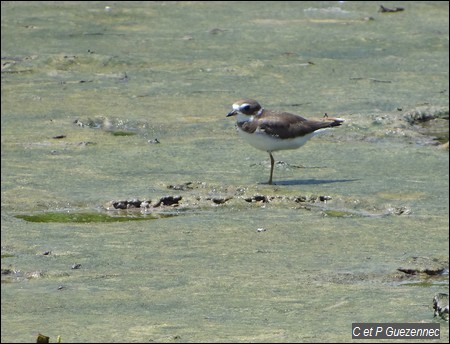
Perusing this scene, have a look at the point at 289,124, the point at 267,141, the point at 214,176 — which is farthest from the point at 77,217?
the point at 289,124

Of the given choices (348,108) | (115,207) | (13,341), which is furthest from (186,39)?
(13,341)

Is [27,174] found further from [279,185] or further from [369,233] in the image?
[369,233]

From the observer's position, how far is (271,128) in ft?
25.7

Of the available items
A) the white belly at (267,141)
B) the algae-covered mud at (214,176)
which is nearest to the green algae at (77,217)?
the algae-covered mud at (214,176)

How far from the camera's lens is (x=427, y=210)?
6.88 meters

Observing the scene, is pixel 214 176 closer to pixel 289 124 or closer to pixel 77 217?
pixel 289 124

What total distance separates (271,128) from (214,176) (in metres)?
0.53

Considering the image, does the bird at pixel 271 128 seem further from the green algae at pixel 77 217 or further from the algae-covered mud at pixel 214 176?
the green algae at pixel 77 217

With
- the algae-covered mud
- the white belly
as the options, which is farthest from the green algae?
the white belly

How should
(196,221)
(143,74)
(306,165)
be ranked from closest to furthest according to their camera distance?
(196,221), (306,165), (143,74)

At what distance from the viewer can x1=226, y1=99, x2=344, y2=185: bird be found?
7.84 meters

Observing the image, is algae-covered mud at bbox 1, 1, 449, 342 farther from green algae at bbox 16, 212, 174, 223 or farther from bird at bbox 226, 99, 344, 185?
bird at bbox 226, 99, 344, 185

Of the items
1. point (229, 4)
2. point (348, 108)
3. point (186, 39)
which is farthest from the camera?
point (229, 4)

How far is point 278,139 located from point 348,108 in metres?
2.03
